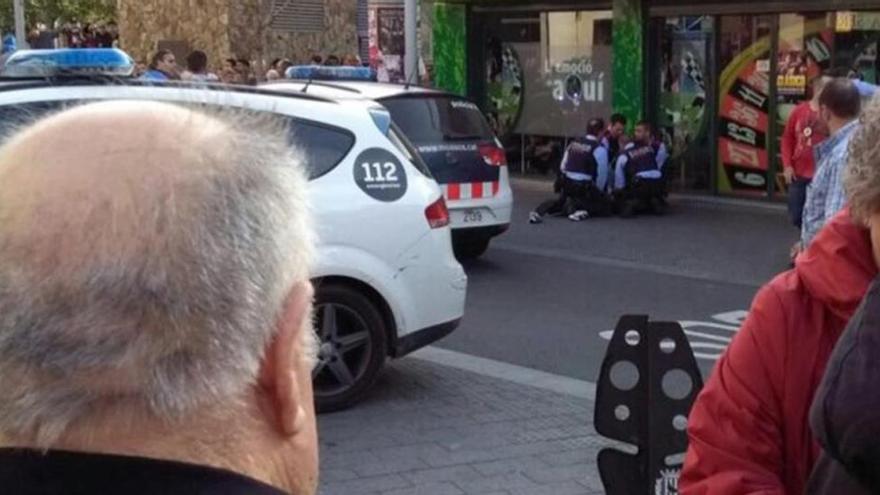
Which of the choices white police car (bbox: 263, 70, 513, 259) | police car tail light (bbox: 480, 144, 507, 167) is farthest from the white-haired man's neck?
police car tail light (bbox: 480, 144, 507, 167)

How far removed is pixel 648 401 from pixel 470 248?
8.51m

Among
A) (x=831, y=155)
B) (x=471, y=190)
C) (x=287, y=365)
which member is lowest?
(x=471, y=190)

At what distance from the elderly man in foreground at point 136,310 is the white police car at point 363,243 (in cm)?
526

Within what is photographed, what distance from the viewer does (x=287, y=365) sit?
1.35 m

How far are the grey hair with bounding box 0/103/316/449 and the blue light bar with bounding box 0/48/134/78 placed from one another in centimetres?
544

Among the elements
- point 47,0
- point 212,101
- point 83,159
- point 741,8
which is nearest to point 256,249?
point 83,159

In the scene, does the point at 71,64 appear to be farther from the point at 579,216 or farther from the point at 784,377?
the point at 579,216

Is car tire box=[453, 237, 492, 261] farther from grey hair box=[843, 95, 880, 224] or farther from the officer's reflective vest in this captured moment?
grey hair box=[843, 95, 880, 224]

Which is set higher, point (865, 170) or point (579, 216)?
point (865, 170)

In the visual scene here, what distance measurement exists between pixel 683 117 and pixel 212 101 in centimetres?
1520

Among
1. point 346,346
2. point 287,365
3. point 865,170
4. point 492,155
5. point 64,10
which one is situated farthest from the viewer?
point 64,10

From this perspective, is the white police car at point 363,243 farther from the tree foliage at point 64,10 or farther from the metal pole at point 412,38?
the tree foliage at point 64,10

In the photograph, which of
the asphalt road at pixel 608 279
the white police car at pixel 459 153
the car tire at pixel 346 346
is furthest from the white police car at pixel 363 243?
the white police car at pixel 459 153

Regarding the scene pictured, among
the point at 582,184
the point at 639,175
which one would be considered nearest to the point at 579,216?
the point at 582,184
